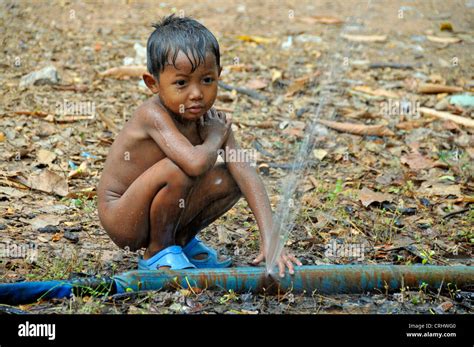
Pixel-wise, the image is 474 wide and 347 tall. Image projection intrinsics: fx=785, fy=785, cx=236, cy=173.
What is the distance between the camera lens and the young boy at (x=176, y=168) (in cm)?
385

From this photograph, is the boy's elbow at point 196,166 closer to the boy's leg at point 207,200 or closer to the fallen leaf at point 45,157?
the boy's leg at point 207,200

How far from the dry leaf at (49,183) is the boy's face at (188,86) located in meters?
1.70

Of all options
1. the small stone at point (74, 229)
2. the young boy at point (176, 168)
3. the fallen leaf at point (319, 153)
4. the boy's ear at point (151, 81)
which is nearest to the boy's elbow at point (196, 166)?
the young boy at point (176, 168)

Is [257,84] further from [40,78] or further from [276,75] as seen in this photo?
[40,78]

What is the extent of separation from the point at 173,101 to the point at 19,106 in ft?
10.5

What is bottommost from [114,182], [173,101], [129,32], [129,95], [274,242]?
[274,242]

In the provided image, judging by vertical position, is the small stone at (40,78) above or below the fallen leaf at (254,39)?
below

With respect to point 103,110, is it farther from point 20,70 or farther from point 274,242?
point 274,242

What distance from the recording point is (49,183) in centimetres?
538

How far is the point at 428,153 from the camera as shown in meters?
6.35

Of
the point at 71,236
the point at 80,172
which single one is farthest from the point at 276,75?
the point at 71,236

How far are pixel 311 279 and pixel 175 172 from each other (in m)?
0.85

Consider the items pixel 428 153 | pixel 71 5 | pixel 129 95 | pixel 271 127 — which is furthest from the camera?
pixel 71 5
